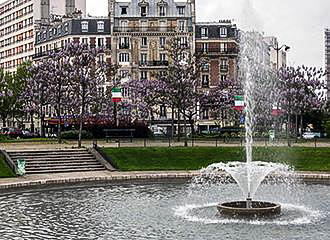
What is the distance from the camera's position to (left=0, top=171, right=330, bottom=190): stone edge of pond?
31.8 metres

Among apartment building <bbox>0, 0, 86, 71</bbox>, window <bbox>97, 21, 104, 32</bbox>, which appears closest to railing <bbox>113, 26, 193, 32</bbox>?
window <bbox>97, 21, 104, 32</bbox>

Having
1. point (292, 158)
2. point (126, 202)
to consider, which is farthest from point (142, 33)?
point (126, 202)

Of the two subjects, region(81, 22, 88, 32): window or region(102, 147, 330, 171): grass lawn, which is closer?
region(102, 147, 330, 171): grass lawn

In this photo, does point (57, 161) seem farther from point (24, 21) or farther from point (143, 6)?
point (24, 21)

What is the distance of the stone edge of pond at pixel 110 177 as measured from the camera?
31.8 meters

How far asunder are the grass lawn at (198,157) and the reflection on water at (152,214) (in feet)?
24.9

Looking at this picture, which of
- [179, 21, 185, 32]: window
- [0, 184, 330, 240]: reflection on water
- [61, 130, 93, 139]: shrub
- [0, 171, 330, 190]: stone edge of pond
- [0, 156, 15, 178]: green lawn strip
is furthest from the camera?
[179, 21, 185, 32]: window

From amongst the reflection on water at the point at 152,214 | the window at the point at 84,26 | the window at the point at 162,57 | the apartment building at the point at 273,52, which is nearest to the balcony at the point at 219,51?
the window at the point at 162,57

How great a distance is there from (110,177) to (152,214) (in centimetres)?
1142

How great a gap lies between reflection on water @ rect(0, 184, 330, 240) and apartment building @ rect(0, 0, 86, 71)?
9080 centimetres

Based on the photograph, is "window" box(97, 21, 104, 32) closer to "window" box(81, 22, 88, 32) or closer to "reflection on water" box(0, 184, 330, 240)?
"window" box(81, 22, 88, 32)

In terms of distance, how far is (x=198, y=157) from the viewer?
131 ft

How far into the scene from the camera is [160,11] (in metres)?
95.0

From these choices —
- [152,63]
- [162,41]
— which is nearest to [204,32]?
[162,41]
